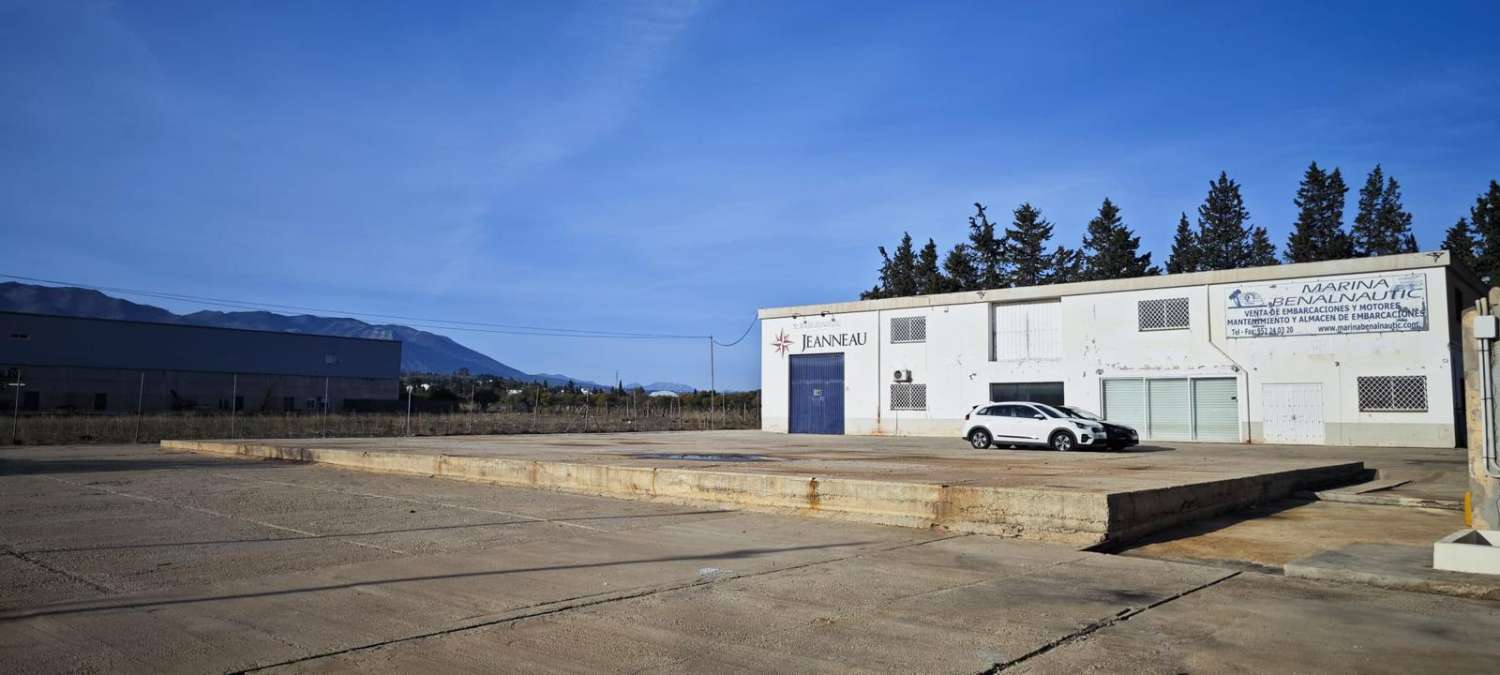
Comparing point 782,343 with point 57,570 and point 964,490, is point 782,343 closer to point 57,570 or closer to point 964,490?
point 964,490

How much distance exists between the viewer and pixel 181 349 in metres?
72.7

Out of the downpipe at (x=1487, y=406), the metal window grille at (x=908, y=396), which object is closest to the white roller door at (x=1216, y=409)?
the metal window grille at (x=908, y=396)

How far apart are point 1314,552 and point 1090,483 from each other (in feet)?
12.3

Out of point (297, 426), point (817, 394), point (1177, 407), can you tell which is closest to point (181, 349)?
point (297, 426)

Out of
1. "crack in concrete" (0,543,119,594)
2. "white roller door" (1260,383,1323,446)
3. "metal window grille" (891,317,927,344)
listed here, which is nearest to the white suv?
"white roller door" (1260,383,1323,446)

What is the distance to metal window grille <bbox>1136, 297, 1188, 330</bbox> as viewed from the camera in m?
35.7

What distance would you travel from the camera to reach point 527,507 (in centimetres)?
1250

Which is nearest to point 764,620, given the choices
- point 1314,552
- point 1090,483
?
point 1314,552

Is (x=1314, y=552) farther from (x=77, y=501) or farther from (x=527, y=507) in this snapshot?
(x=77, y=501)

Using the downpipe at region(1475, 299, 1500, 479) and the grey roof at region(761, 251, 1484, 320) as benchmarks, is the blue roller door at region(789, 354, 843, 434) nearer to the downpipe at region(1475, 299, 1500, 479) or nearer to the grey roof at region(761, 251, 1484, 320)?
the grey roof at region(761, 251, 1484, 320)

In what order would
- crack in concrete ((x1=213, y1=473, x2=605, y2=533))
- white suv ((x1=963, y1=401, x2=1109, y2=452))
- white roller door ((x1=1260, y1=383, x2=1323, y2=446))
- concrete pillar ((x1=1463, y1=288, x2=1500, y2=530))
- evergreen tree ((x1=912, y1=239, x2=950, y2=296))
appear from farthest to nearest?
evergreen tree ((x1=912, y1=239, x2=950, y2=296)) < white roller door ((x1=1260, y1=383, x2=1323, y2=446)) < white suv ((x1=963, y1=401, x2=1109, y2=452)) < crack in concrete ((x1=213, y1=473, x2=605, y2=533)) < concrete pillar ((x1=1463, y1=288, x2=1500, y2=530))

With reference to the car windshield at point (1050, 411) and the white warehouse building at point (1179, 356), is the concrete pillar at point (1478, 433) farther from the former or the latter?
the white warehouse building at point (1179, 356)

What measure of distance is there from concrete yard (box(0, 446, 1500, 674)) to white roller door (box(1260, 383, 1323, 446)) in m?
28.3

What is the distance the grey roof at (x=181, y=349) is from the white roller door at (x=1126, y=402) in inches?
2574
